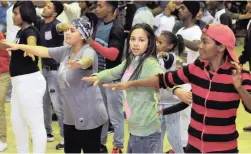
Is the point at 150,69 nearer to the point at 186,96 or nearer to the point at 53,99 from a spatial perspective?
the point at 186,96

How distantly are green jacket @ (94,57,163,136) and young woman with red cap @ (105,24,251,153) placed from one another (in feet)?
1.52

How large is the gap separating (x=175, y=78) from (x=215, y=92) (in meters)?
0.32

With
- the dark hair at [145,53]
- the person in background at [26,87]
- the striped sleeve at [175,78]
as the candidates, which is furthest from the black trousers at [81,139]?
the striped sleeve at [175,78]

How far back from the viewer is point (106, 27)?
4953 mm

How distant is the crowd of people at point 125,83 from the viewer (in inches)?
116

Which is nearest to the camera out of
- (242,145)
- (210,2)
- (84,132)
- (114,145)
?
(84,132)

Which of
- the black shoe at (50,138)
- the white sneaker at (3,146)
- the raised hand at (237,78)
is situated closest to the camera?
the raised hand at (237,78)

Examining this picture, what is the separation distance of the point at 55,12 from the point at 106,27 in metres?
0.83

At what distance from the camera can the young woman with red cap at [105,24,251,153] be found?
2.90 m

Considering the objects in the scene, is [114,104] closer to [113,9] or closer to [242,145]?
[113,9]

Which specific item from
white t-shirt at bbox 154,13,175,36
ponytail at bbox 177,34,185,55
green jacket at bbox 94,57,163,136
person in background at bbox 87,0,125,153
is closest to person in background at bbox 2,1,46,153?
person in background at bbox 87,0,125,153

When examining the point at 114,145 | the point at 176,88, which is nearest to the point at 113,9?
the point at 114,145

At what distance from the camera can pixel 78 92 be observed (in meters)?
3.83

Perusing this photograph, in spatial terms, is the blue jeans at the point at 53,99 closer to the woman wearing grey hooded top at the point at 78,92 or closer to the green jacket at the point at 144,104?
the woman wearing grey hooded top at the point at 78,92
